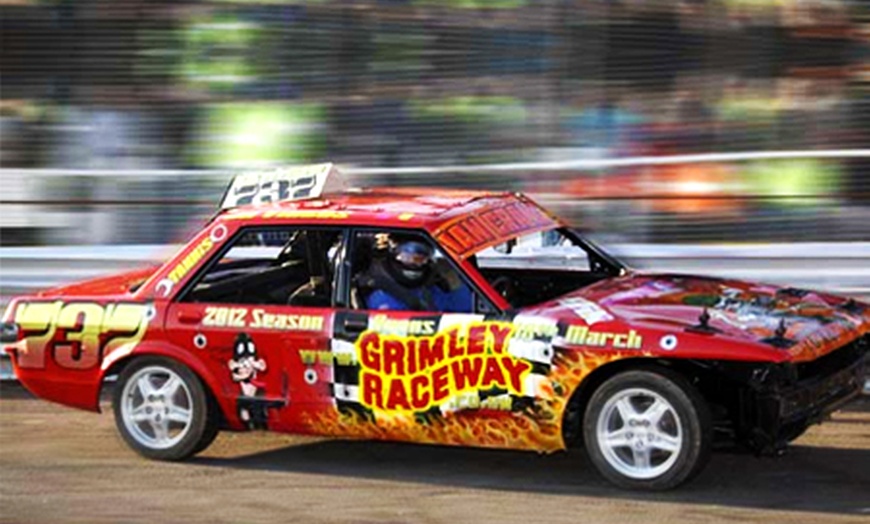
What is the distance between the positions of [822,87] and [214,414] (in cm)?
600

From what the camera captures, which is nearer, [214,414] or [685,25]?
[214,414]

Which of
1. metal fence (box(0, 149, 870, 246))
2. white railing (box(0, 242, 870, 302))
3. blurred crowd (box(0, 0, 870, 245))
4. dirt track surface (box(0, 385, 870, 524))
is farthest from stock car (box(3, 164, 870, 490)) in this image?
blurred crowd (box(0, 0, 870, 245))

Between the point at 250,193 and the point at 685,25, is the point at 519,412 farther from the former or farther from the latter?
the point at 685,25

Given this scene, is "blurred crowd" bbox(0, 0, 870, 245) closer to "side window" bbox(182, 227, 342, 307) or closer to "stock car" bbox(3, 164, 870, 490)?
"stock car" bbox(3, 164, 870, 490)

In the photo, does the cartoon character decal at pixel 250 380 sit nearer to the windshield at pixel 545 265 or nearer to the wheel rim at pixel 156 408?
the wheel rim at pixel 156 408

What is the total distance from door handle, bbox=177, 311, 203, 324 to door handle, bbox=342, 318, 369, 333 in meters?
0.80

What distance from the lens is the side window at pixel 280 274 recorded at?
26.5 feet

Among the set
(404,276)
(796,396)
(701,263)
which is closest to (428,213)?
(404,276)

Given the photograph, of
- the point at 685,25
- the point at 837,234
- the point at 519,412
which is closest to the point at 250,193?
the point at 519,412

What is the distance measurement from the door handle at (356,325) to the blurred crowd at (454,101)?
362cm

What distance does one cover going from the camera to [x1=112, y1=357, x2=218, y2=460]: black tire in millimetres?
8086

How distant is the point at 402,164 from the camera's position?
12.5 m

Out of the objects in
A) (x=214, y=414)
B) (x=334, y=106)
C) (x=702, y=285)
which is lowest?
(x=214, y=414)

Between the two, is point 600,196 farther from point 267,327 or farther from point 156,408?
point 156,408
